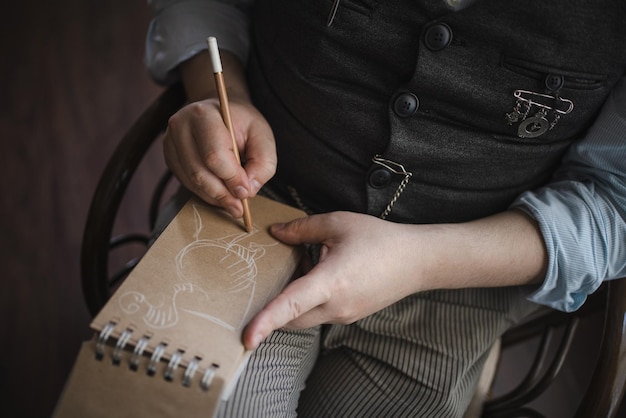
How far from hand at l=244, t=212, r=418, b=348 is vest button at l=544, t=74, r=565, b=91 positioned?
0.67 feet

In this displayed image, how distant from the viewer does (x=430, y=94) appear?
0.62 metres

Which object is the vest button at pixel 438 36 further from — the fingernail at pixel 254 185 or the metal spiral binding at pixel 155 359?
the metal spiral binding at pixel 155 359

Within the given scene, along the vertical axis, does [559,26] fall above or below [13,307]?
above

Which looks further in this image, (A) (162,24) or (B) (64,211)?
→ (B) (64,211)

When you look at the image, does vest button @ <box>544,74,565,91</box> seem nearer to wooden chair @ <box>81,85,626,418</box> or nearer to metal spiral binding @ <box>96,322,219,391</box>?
wooden chair @ <box>81,85,626,418</box>

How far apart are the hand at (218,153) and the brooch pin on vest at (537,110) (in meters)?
0.26

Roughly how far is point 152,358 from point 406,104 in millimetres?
353

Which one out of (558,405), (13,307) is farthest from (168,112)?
(558,405)

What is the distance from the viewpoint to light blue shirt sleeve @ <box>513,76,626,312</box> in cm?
64

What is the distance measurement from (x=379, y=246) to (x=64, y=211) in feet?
3.51

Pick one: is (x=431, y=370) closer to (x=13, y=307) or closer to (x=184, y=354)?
(x=184, y=354)

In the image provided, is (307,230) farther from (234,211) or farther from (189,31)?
(189,31)

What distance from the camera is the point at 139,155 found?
744 millimetres

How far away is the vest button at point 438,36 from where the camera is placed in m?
0.57
